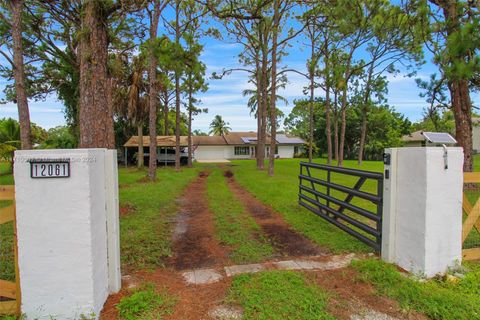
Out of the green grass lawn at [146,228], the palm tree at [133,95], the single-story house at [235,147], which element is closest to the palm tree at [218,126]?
the single-story house at [235,147]

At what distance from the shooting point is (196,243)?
455cm

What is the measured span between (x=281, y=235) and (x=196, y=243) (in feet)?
4.76

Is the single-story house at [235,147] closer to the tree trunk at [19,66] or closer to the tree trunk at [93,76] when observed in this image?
the tree trunk at [19,66]

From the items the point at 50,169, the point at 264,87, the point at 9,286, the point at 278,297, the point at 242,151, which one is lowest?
the point at 278,297

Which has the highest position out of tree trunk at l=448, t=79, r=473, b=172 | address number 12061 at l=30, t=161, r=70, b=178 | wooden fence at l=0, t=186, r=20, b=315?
tree trunk at l=448, t=79, r=473, b=172

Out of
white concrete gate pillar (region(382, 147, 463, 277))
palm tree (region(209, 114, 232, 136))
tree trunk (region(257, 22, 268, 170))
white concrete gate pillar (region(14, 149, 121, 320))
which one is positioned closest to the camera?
white concrete gate pillar (region(14, 149, 121, 320))

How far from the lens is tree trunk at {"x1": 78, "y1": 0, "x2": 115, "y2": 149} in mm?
5531

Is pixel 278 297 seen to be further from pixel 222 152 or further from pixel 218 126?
pixel 218 126

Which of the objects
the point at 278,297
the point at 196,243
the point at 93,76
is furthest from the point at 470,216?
the point at 93,76

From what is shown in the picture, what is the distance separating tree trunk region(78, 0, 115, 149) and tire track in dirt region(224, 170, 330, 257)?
3.70 m

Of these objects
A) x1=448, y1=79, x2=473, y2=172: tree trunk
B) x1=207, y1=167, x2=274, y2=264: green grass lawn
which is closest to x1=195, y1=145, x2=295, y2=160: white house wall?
x1=448, y1=79, x2=473, y2=172: tree trunk

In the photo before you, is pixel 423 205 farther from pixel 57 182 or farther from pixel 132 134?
pixel 132 134

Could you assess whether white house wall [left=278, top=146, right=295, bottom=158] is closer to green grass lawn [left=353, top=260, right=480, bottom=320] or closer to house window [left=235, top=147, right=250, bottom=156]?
house window [left=235, top=147, right=250, bottom=156]

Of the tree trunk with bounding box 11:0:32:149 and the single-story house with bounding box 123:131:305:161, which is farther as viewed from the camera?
the single-story house with bounding box 123:131:305:161
